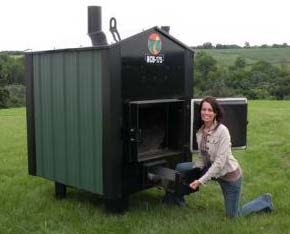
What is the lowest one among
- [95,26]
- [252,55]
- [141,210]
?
[141,210]

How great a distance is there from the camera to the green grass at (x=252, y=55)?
55.2m

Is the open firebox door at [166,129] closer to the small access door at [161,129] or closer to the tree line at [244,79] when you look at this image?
the small access door at [161,129]

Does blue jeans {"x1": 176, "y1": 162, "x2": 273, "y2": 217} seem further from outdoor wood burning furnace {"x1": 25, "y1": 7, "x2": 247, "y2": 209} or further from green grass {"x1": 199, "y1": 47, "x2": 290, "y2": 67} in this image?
green grass {"x1": 199, "y1": 47, "x2": 290, "y2": 67}

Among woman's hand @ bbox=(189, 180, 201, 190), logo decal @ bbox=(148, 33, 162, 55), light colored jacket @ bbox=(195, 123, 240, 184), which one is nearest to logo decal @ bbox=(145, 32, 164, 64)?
logo decal @ bbox=(148, 33, 162, 55)

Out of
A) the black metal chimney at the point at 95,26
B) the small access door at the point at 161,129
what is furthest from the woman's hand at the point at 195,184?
the black metal chimney at the point at 95,26

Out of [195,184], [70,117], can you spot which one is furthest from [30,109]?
[195,184]

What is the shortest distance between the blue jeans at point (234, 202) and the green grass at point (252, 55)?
4623cm

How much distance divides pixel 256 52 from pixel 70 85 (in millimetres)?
59913

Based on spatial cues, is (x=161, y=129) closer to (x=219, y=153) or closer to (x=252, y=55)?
(x=219, y=153)

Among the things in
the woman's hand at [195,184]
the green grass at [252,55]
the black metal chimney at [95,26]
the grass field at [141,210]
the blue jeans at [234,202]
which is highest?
the green grass at [252,55]

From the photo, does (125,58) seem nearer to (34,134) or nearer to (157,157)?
(157,157)

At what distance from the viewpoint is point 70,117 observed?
6035 millimetres

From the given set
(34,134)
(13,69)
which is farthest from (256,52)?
(34,134)

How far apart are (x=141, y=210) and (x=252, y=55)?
5762cm
